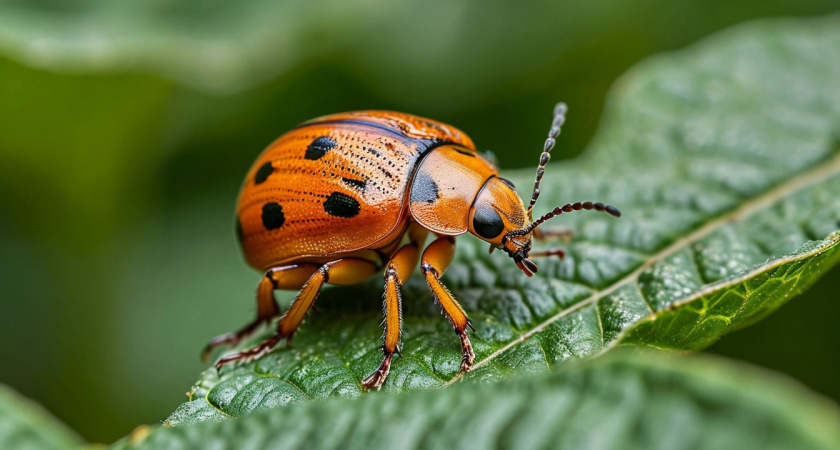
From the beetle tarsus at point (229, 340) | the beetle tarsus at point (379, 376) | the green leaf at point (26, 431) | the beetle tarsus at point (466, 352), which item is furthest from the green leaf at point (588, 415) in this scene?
the beetle tarsus at point (229, 340)

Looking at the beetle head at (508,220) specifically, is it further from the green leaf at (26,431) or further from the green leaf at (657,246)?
the green leaf at (26,431)

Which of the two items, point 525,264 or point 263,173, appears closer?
point 525,264

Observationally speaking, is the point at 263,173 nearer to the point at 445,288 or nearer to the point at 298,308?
the point at 298,308

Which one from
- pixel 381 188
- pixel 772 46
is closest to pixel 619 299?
pixel 381 188

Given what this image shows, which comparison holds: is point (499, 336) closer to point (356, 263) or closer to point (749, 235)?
point (356, 263)

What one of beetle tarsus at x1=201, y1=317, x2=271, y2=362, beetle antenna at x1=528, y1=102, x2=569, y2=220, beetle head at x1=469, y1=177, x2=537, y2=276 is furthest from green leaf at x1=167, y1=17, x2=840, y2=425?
beetle tarsus at x1=201, y1=317, x2=271, y2=362

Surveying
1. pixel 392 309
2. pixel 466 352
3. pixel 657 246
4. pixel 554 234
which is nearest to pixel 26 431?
pixel 392 309
